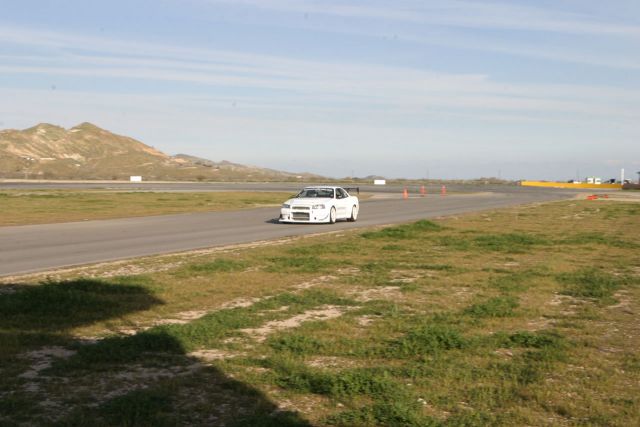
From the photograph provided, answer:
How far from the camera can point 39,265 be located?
15.5 metres

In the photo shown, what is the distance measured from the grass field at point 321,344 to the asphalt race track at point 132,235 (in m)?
2.12

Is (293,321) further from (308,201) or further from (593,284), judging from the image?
(308,201)

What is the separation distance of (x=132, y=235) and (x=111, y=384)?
55.4 feet

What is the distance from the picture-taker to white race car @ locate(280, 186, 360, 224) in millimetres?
29234

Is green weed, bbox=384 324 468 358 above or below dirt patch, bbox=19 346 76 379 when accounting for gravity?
below

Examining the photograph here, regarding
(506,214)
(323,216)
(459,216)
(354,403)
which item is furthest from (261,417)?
(506,214)

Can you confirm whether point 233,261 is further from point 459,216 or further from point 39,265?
point 459,216

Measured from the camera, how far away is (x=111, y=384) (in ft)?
22.3

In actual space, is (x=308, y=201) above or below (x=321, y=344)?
above

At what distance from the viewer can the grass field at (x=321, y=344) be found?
618 centimetres

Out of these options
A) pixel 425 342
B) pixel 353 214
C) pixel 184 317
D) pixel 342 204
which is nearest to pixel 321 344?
pixel 425 342

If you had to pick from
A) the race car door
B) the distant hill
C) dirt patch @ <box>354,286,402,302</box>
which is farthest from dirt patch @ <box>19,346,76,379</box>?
the distant hill

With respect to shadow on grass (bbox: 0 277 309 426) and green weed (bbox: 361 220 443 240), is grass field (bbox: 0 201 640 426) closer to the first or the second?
shadow on grass (bbox: 0 277 309 426)

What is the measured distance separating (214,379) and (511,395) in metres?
2.56
